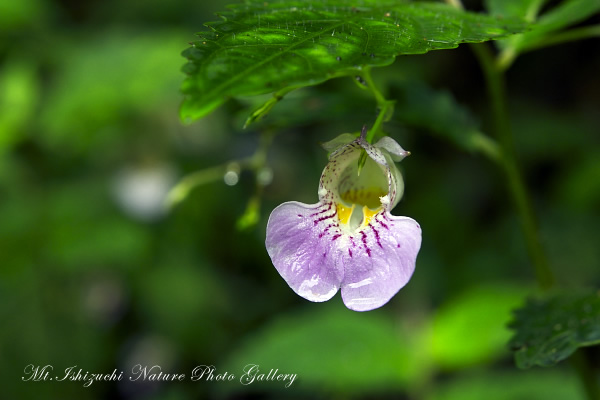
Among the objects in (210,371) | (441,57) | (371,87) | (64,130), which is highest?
(441,57)

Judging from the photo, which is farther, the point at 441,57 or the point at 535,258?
the point at 441,57

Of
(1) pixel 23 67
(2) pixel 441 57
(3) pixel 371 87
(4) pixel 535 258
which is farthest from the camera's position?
(2) pixel 441 57

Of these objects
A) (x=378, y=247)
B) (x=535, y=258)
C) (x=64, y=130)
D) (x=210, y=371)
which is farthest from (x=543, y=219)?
(x=378, y=247)

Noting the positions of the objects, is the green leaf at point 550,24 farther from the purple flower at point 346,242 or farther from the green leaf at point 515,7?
the purple flower at point 346,242

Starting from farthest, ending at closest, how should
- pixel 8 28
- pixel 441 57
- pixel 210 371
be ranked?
pixel 441 57 < pixel 8 28 < pixel 210 371

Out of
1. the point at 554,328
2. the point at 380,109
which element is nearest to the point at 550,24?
the point at 380,109

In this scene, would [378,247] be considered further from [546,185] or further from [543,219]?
[546,185]

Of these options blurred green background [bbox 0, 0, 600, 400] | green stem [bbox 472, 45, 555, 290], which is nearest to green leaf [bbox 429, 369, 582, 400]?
blurred green background [bbox 0, 0, 600, 400]

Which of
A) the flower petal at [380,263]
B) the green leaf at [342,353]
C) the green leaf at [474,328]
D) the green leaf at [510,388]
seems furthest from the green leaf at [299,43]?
the green leaf at [510,388]

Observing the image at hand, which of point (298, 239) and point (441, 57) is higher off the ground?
point (441, 57)
